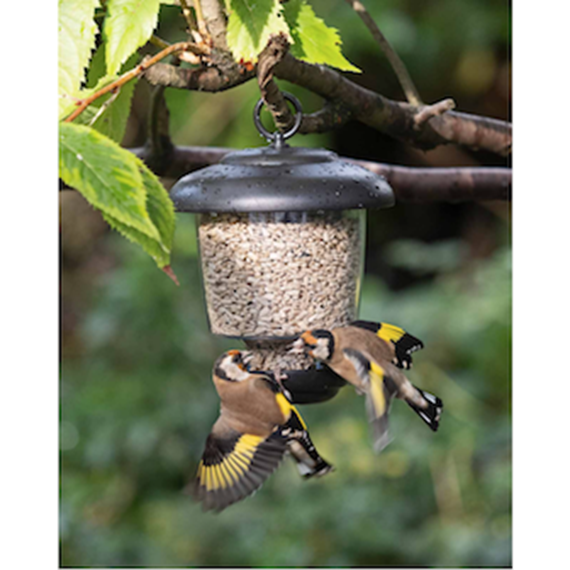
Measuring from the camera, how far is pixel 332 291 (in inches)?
48.3

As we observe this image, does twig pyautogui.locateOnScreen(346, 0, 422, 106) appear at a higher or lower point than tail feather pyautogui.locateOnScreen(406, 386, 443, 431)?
higher

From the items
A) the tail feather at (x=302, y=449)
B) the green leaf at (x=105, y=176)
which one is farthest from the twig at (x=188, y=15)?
the tail feather at (x=302, y=449)

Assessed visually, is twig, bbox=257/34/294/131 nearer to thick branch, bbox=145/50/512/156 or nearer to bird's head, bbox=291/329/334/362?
thick branch, bbox=145/50/512/156

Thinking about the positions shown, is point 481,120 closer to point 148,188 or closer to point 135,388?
point 148,188

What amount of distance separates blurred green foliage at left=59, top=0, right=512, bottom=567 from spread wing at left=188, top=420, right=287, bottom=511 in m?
1.62

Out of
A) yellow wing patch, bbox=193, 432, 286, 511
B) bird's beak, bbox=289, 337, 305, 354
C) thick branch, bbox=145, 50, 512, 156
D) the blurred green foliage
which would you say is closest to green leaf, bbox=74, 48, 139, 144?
thick branch, bbox=145, 50, 512, 156

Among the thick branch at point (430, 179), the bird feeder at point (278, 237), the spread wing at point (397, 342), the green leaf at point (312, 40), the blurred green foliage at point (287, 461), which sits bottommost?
the blurred green foliage at point (287, 461)

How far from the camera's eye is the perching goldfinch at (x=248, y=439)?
114cm

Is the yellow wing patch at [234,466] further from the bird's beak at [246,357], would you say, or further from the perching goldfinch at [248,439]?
the bird's beak at [246,357]

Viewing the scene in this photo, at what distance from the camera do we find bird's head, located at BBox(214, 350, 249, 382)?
3.87ft

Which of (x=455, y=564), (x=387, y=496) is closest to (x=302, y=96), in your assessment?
(x=387, y=496)

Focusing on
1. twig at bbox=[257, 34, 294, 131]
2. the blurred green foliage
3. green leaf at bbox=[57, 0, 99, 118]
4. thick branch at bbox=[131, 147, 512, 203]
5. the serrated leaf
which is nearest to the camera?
the serrated leaf

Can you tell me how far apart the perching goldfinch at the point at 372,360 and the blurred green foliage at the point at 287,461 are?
1.68 meters

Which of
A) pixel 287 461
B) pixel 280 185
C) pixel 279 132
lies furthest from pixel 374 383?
pixel 287 461
